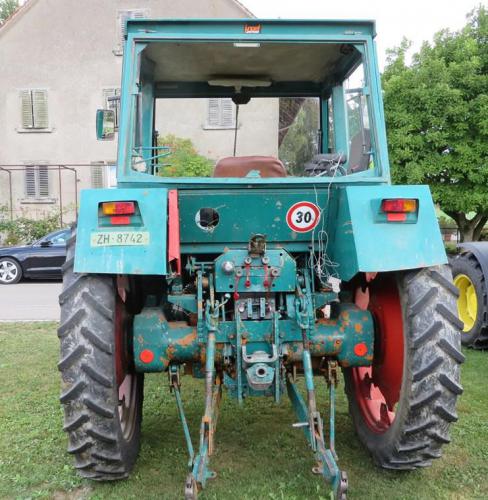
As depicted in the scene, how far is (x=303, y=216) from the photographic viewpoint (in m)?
3.30

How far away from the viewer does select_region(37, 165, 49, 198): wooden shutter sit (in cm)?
2020

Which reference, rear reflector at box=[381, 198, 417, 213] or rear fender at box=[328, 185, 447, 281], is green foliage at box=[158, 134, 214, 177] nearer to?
rear fender at box=[328, 185, 447, 281]

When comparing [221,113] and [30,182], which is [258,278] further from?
[30,182]

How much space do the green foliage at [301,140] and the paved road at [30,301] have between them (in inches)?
216

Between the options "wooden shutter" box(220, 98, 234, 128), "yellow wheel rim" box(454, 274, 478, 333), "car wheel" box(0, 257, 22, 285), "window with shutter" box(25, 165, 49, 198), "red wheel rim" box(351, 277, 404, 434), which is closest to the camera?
"red wheel rim" box(351, 277, 404, 434)

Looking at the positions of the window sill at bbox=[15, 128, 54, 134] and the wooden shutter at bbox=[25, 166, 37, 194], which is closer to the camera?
the window sill at bbox=[15, 128, 54, 134]

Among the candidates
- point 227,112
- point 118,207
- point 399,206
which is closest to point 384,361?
point 399,206

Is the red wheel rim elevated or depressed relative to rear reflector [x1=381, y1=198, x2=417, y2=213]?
depressed

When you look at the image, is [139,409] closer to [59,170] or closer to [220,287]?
[220,287]

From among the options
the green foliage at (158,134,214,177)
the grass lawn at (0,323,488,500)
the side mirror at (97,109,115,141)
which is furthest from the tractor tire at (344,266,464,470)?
the side mirror at (97,109,115,141)

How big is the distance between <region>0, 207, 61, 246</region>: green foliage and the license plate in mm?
17283

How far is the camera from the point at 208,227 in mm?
3316

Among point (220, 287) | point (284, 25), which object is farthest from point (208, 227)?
point (284, 25)

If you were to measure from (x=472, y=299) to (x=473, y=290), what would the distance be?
0.10m
